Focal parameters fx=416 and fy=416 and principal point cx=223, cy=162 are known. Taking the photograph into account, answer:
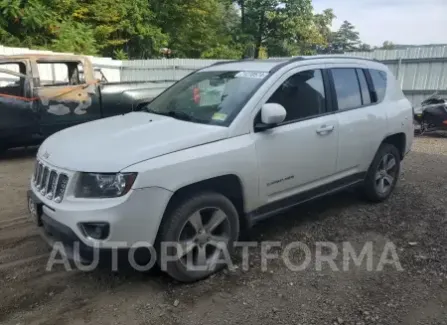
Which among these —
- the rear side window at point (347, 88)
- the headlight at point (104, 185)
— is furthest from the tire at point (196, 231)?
the rear side window at point (347, 88)

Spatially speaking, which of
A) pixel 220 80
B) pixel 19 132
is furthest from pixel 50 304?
pixel 19 132

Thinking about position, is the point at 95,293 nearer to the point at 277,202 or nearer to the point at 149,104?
the point at 277,202

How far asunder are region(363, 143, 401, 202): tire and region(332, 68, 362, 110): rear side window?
2.50ft

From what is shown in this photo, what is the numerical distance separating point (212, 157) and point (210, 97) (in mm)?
874

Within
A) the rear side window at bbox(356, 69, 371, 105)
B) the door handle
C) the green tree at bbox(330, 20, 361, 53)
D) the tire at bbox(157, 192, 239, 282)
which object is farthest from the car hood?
the green tree at bbox(330, 20, 361, 53)

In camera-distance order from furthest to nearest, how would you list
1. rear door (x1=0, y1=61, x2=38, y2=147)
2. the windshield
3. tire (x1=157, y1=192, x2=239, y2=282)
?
rear door (x1=0, y1=61, x2=38, y2=147) → the windshield → tire (x1=157, y1=192, x2=239, y2=282)

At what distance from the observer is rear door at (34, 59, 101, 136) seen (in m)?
7.38

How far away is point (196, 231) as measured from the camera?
3.31 meters

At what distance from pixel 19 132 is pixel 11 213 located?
2831mm

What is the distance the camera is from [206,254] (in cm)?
346

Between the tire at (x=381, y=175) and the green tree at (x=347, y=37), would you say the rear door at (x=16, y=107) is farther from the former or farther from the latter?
the green tree at (x=347, y=37)

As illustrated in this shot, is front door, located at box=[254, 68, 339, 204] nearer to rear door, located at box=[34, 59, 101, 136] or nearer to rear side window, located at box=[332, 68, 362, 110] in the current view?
rear side window, located at box=[332, 68, 362, 110]

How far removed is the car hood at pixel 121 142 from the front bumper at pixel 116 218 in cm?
24

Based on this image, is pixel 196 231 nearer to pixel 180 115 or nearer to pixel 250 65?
pixel 180 115
